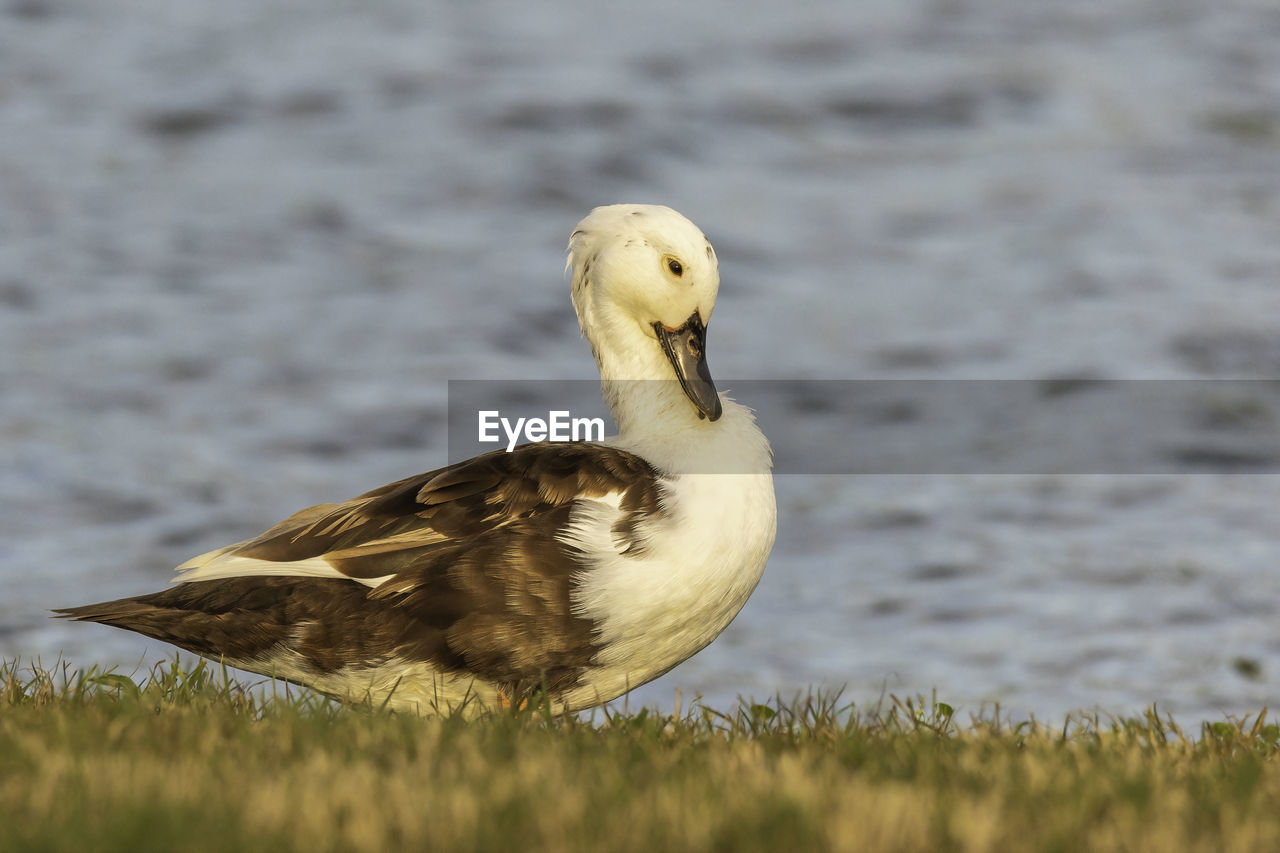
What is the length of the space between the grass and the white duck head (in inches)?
60.5

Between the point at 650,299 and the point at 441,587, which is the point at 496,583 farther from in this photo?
the point at 650,299

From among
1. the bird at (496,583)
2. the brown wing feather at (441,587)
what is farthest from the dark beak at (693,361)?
the brown wing feather at (441,587)

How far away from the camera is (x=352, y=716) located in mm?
4648

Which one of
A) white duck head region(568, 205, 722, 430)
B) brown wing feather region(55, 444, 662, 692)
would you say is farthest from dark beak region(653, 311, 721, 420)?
brown wing feather region(55, 444, 662, 692)

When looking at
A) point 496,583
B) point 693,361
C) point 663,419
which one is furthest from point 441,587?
point 693,361

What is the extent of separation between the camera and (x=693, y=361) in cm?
622

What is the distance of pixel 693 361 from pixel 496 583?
4.60ft

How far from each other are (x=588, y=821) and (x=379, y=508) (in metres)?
2.43

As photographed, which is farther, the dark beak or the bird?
the dark beak

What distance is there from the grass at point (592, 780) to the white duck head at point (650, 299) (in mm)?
1537

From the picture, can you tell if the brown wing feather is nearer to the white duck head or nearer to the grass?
the grass

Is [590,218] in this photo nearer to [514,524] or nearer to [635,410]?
[635,410]

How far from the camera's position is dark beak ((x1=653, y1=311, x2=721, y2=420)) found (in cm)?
607

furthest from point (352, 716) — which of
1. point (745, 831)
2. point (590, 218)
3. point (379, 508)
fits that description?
point (590, 218)
